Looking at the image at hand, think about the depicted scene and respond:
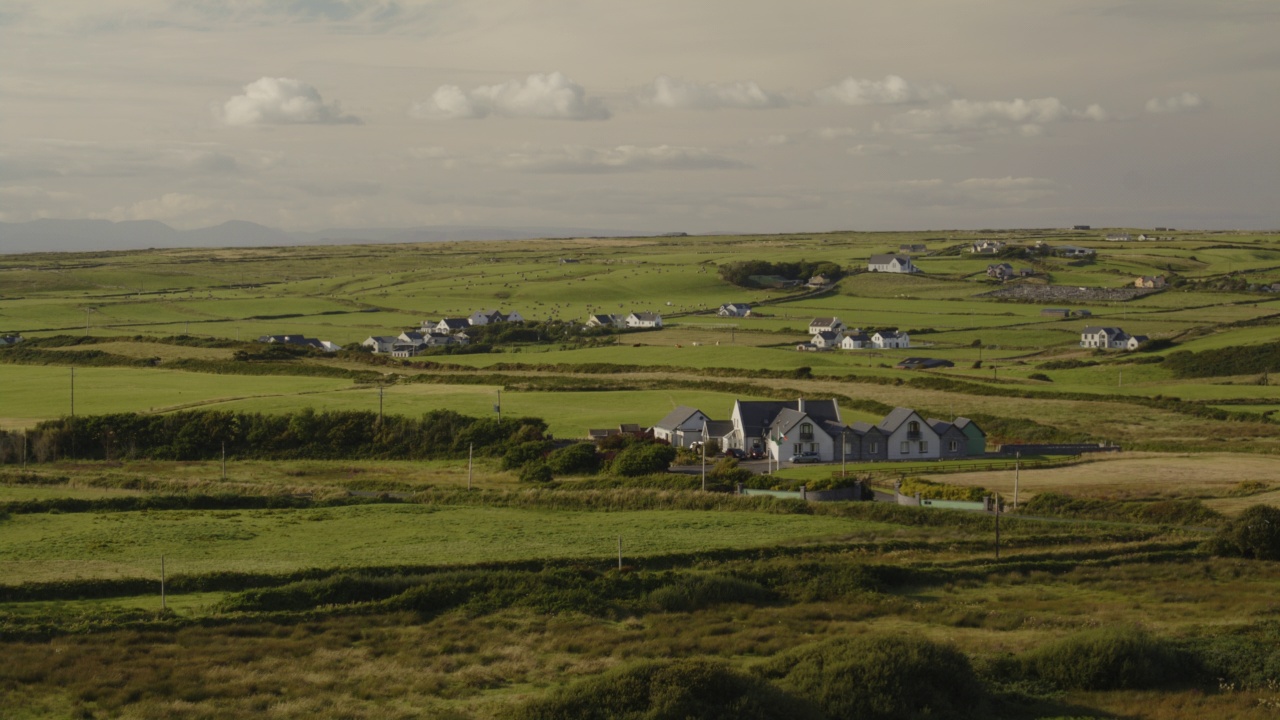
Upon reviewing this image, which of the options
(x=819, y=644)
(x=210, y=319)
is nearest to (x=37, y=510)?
(x=819, y=644)

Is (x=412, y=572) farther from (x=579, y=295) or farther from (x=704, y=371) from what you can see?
(x=579, y=295)

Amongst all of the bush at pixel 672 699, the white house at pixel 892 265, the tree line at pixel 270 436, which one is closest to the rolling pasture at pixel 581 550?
the bush at pixel 672 699

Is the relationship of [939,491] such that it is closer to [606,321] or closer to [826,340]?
[826,340]

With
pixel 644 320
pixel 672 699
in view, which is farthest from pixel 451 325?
pixel 672 699

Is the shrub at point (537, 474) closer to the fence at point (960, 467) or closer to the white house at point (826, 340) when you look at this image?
the fence at point (960, 467)

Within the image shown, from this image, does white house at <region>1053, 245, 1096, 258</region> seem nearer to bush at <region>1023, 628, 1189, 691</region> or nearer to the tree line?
the tree line

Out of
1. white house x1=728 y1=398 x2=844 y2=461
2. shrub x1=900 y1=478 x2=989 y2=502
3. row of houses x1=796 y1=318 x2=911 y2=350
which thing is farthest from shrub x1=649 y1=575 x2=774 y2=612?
row of houses x1=796 y1=318 x2=911 y2=350
